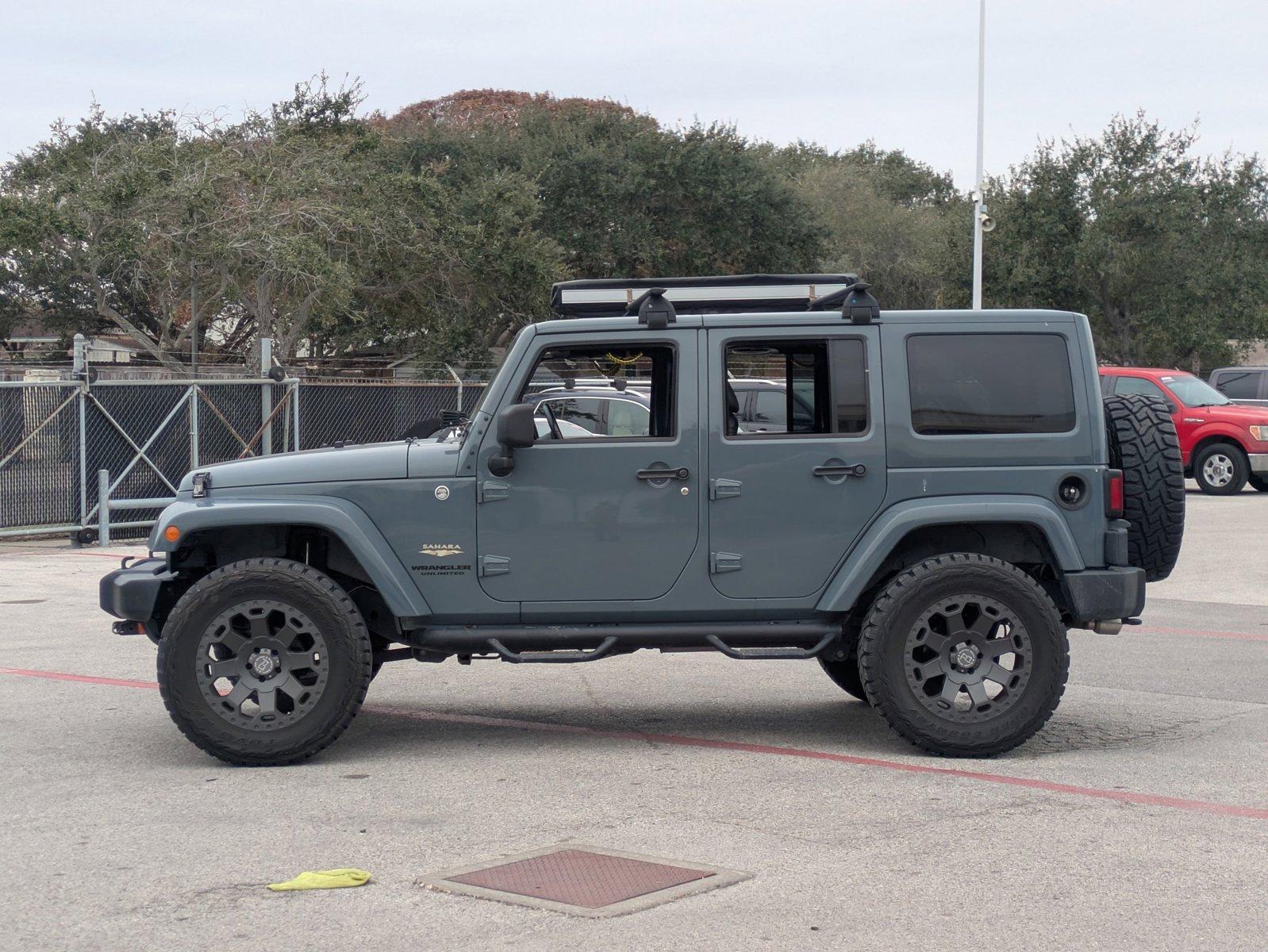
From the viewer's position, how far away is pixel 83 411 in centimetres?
1808

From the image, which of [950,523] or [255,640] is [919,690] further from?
[255,640]

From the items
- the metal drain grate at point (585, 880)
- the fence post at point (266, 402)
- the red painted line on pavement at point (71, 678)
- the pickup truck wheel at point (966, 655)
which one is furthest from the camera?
the fence post at point (266, 402)

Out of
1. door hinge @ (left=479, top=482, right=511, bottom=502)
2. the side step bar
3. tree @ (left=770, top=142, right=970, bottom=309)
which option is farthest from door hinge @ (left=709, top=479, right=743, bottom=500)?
tree @ (left=770, top=142, right=970, bottom=309)

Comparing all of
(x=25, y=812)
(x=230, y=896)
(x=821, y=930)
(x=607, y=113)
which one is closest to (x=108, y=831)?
(x=25, y=812)

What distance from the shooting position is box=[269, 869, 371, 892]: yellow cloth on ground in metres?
5.17

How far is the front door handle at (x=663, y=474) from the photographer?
711 cm

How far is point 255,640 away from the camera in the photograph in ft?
22.9

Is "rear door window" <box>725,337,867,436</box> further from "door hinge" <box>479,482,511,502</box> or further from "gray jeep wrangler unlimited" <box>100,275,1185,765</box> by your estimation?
"door hinge" <box>479,482,511,502</box>

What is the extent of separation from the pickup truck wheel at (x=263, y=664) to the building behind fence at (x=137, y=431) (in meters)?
9.61

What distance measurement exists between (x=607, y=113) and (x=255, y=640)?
41818mm

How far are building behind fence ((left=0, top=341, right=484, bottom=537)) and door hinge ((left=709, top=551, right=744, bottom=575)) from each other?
981cm

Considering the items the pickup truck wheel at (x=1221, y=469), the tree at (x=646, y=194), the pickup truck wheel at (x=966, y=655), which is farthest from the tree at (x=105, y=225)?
the pickup truck wheel at (x=966, y=655)

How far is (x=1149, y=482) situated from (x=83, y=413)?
14.0 metres

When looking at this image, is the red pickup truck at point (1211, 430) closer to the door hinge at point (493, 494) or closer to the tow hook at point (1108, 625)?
the tow hook at point (1108, 625)
